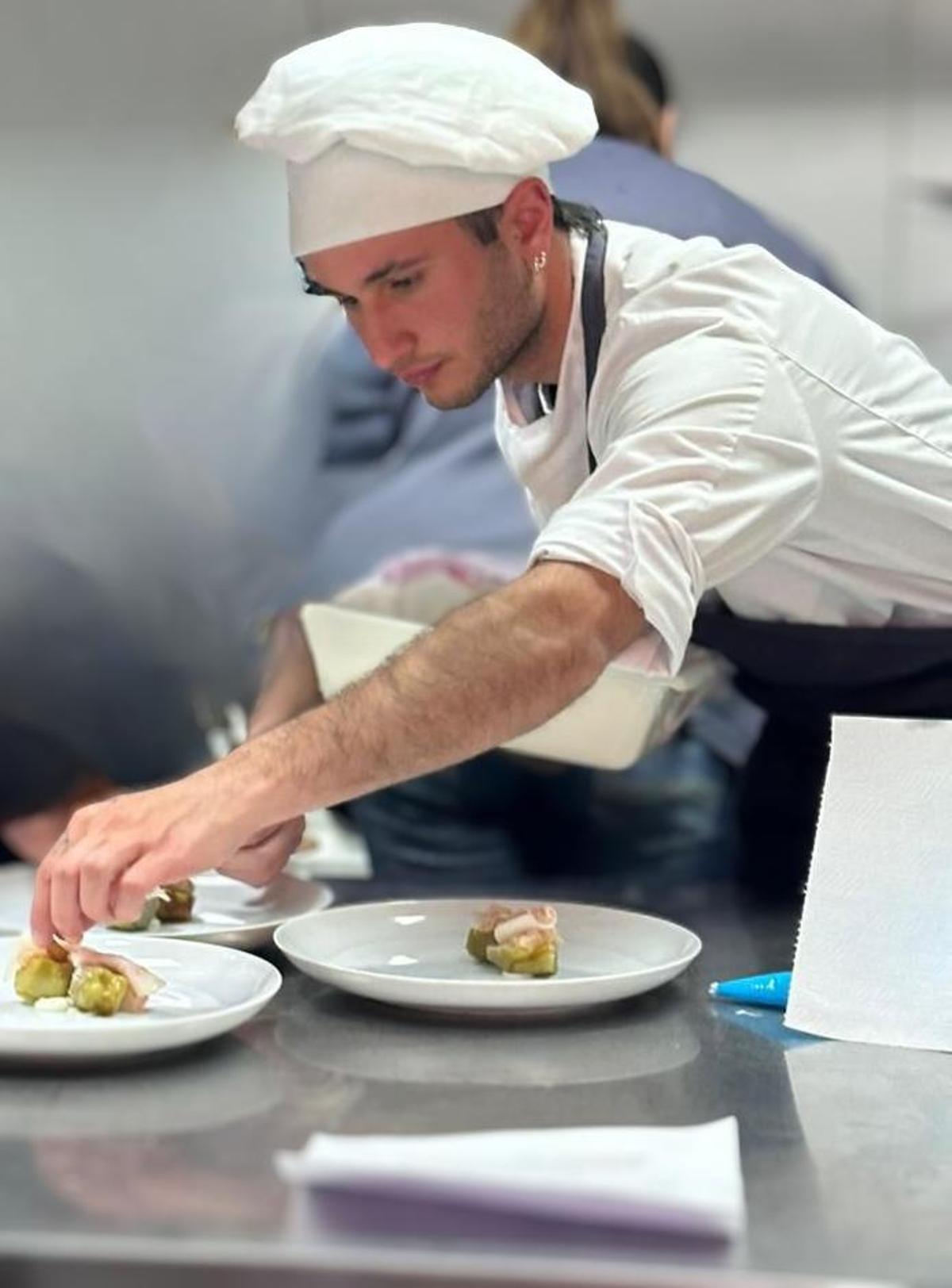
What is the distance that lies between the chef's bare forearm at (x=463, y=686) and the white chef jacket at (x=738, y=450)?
0.08 ft

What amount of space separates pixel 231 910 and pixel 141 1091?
1.31 ft

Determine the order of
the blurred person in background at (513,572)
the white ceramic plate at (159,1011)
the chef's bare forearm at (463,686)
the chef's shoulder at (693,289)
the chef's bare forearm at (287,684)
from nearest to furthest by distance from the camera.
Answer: the white ceramic plate at (159,1011)
the chef's bare forearm at (463,686)
the chef's shoulder at (693,289)
the chef's bare forearm at (287,684)
the blurred person in background at (513,572)

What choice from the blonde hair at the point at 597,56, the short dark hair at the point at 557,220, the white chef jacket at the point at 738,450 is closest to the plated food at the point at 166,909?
the white chef jacket at the point at 738,450

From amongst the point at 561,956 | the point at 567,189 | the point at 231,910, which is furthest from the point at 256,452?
the point at 561,956

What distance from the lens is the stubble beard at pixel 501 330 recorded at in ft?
4.43

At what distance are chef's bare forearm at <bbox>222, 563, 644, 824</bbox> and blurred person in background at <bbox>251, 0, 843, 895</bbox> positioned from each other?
62cm

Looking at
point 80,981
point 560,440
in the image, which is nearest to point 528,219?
point 560,440

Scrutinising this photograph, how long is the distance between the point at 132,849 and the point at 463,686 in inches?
8.6

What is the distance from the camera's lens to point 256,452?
204 cm

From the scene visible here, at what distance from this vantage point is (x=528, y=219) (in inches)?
52.9

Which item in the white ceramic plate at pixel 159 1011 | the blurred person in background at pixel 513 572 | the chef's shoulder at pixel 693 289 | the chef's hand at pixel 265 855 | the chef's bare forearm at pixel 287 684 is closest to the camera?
the white ceramic plate at pixel 159 1011

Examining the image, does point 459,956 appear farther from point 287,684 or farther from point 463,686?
point 287,684

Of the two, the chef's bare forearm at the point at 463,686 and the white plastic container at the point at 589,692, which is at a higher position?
the chef's bare forearm at the point at 463,686

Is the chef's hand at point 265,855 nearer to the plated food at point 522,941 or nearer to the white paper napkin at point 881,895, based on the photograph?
the plated food at point 522,941
